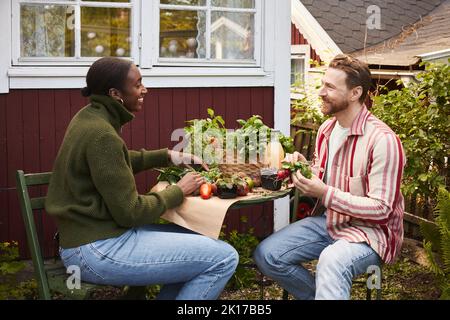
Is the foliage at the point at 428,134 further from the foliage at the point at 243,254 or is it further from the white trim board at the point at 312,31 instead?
the white trim board at the point at 312,31

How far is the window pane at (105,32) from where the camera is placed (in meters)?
5.50

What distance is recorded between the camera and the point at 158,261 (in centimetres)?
330

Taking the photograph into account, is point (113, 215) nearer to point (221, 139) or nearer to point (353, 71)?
point (221, 139)

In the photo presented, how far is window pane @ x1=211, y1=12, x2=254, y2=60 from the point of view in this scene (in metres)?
5.77

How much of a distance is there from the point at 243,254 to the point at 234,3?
6.63ft

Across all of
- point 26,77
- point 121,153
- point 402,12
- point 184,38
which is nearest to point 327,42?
point 402,12

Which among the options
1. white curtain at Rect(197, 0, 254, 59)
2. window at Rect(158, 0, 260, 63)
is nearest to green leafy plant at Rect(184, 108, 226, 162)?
window at Rect(158, 0, 260, 63)

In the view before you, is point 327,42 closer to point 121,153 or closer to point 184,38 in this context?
point 184,38

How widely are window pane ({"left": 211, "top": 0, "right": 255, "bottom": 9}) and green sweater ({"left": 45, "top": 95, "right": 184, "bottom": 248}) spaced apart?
252 centimetres

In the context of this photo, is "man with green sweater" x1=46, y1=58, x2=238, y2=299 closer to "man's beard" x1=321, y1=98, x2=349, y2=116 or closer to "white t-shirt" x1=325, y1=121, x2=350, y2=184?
"white t-shirt" x1=325, y1=121, x2=350, y2=184

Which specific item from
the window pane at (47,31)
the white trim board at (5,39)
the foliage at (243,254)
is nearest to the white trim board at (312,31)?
the foliage at (243,254)

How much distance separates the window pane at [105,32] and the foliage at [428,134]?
2.30m

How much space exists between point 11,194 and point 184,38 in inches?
71.0

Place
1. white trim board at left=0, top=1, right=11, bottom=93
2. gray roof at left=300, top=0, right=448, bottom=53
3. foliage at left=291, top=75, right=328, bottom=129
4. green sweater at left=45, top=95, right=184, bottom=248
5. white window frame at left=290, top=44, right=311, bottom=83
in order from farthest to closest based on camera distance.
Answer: gray roof at left=300, top=0, right=448, bottom=53 < white window frame at left=290, top=44, right=311, bottom=83 < foliage at left=291, top=75, right=328, bottom=129 < white trim board at left=0, top=1, right=11, bottom=93 < green sweater at left=45, top=95, right=184, bottom=248
